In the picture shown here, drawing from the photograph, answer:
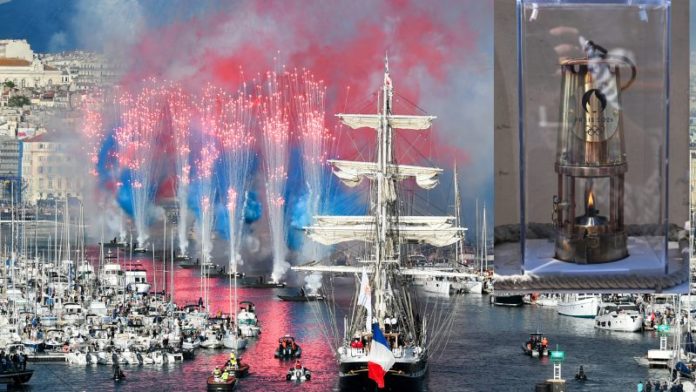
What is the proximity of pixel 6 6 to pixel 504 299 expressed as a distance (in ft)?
145

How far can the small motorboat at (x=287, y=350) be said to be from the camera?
4919 cm

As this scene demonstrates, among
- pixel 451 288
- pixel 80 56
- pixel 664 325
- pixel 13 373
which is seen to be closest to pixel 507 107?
pixel 13 373

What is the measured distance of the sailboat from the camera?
138 ft

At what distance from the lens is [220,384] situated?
136 feet

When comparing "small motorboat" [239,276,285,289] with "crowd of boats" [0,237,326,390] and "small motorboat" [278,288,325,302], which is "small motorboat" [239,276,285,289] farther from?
"crowd of boats" [0,237,326,390]

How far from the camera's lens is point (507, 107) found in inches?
725

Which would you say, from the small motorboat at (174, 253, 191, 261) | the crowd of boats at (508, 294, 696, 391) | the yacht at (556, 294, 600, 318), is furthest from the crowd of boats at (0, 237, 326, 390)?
the small motorboat at (174, 253, 191, 261)

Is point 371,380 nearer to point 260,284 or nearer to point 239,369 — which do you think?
point 239,369

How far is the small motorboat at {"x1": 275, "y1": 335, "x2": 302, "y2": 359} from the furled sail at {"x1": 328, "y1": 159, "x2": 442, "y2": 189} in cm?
460

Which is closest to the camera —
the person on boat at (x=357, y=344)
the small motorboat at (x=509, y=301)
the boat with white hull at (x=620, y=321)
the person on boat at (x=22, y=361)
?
the person on boat at (x=357, y=344)

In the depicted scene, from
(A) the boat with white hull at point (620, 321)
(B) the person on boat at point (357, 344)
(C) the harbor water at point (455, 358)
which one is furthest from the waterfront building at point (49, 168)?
(B) the person on boat at point (357, 344)

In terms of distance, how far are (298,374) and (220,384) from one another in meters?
3.15

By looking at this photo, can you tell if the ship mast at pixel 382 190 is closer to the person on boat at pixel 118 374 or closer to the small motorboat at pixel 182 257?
the person on boat at pixel 118 374

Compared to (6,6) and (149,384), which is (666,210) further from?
(6,6)
